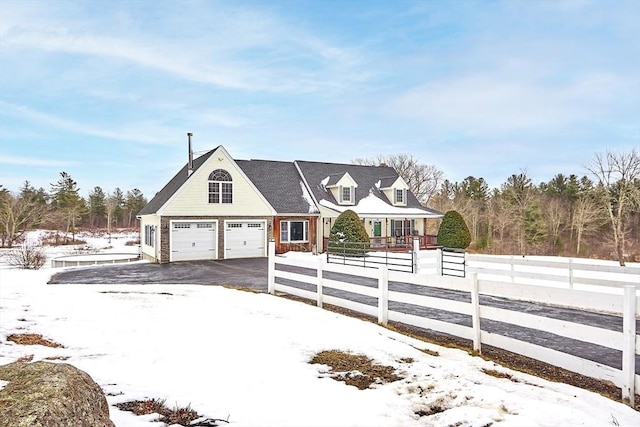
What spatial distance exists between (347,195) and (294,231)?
5.48 metres

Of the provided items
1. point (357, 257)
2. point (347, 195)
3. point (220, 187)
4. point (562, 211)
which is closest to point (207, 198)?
point (220, 187)

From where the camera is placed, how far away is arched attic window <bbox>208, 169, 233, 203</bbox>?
24.8 m

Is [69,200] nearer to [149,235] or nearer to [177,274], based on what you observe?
[149,235]

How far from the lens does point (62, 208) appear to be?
4938 centimetres

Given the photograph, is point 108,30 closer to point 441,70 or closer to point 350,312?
point 350,312

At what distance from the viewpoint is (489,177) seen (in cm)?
5312

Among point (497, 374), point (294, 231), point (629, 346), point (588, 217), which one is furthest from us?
point (588, 217)

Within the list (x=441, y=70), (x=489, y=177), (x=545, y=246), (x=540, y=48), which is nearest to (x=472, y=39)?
Answer: (x=540, y=48)

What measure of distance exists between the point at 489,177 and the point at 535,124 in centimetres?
2507

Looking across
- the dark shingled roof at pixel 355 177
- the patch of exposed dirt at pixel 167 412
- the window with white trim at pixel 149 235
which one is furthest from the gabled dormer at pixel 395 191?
the patch of exposed dirt at pixel 167 412

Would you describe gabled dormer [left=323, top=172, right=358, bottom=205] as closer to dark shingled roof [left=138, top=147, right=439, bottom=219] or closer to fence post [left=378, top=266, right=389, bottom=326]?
dark shingled roof [left=138, top=147, right=439, bottom=219]

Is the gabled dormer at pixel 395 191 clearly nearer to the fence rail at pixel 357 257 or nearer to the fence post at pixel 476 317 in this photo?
the fence rail at pixel 357 257

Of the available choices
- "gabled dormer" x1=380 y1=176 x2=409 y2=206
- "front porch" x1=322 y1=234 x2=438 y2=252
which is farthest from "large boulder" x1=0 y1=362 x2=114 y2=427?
"gabled dormer" x1=380 y1=176 x2=409 y2=206

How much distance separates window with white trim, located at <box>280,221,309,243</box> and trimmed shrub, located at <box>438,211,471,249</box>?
9520mm
